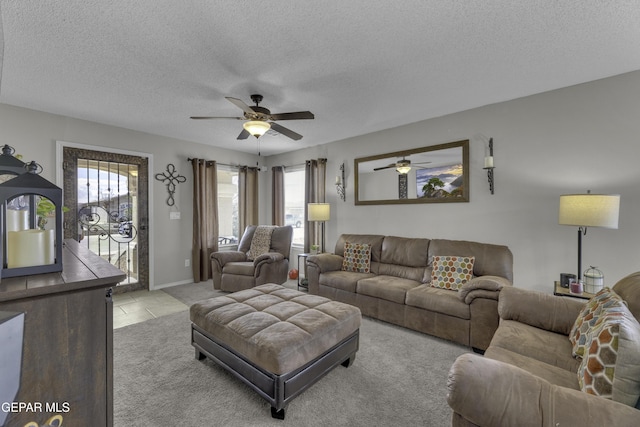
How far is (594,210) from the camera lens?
2.21 metres

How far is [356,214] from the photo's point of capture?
14.6 feet

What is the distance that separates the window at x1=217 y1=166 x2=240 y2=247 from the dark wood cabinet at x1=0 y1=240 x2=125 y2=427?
4.50 metres

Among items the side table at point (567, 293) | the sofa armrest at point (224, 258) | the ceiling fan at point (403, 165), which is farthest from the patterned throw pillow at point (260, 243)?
the side table at point (567, 293)

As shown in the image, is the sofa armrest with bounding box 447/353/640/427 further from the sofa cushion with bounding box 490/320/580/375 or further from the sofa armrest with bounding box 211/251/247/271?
the sofa armrest with bounding box 211/251/247/271

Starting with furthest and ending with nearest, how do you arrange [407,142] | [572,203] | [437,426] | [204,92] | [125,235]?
[125,235] < [407,142] < [204,92] < [572,203] < [437,426]

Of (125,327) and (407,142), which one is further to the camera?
(407,142)

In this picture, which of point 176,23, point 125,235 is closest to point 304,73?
point 176,23

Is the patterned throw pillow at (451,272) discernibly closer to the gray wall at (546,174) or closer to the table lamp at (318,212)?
the gray wall at (546,174)

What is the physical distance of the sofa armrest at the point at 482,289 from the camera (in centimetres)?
241

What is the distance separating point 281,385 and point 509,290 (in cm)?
185

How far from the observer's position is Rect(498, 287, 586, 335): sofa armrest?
1856 millimetres

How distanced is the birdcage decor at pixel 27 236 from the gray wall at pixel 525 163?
11.1 ft

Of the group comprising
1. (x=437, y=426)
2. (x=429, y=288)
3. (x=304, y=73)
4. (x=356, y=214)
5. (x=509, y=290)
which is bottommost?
(x=437, y=426)

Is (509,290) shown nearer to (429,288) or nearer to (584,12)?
(429,288)
